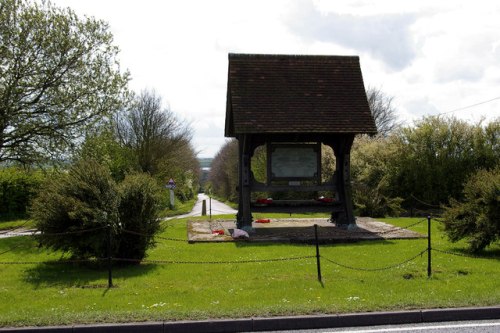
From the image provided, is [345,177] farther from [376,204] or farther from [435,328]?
[435,328]

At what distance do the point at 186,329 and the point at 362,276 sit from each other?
4.65 m

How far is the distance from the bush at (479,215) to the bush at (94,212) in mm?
8231

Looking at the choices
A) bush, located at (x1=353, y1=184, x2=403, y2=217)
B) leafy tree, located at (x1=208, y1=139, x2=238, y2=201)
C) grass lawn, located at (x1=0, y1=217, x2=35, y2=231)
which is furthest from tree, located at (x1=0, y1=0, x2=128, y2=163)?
leafy tree, located at (x1=208, y1=139, x2=238, y2=201)

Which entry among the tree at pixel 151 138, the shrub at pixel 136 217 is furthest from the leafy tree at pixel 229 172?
the shrub at pixel 136 217

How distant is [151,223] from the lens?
12.6 metres

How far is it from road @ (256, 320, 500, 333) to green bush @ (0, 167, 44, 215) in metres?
27.0

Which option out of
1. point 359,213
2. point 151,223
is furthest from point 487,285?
point 359,213

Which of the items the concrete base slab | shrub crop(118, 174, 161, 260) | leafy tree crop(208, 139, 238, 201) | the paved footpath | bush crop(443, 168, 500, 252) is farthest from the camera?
leafy tree crop(208, 139, 238, 201)

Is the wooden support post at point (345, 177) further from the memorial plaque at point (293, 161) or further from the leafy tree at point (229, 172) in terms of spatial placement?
the leafy tree at point (229, 172)

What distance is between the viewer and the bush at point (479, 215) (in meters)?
13.0

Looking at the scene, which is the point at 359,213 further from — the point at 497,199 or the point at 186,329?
the point at 186,329

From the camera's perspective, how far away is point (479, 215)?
13.3 metres

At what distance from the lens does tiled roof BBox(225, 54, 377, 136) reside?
57.3ft

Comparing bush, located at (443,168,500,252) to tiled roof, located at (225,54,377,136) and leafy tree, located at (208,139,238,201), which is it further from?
leafy tree, located at (208,139,238,201)
